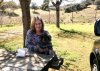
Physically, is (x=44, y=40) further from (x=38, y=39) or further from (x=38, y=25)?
(x=38, y=25)

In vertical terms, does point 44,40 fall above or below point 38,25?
below

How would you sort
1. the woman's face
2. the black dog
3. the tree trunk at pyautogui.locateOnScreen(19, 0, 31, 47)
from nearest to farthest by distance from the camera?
the woman's face < the black dog < the tree trunk at pyautogui.locateOnScreen(19, 0, 31, 47)

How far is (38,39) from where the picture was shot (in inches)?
269

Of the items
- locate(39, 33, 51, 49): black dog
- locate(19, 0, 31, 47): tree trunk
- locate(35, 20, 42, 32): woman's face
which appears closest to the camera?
locate(35, 20, 42, 32): woman's face

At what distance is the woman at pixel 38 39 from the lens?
672cm

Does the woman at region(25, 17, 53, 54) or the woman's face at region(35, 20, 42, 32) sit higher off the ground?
the woman's face at region(35, 20, 42, 32)

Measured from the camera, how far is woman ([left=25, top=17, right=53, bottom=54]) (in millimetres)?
6723

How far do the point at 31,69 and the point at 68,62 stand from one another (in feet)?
18.3

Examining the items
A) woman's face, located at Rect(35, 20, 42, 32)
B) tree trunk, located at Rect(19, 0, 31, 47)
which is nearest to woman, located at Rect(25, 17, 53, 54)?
woman's face, located at Rect(35, 20, 42, 32)

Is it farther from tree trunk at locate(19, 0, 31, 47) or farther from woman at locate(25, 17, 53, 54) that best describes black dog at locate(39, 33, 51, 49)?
tree trunk at locate(19, 0, 31, 47)

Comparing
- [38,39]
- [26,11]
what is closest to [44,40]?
[38,39]

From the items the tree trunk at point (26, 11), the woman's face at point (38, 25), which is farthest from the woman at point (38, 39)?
the tree trunk at point (26, 11)

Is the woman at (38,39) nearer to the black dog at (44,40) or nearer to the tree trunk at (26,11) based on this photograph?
the black dog at (44,40)

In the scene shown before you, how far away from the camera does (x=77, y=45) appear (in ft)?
50.1
